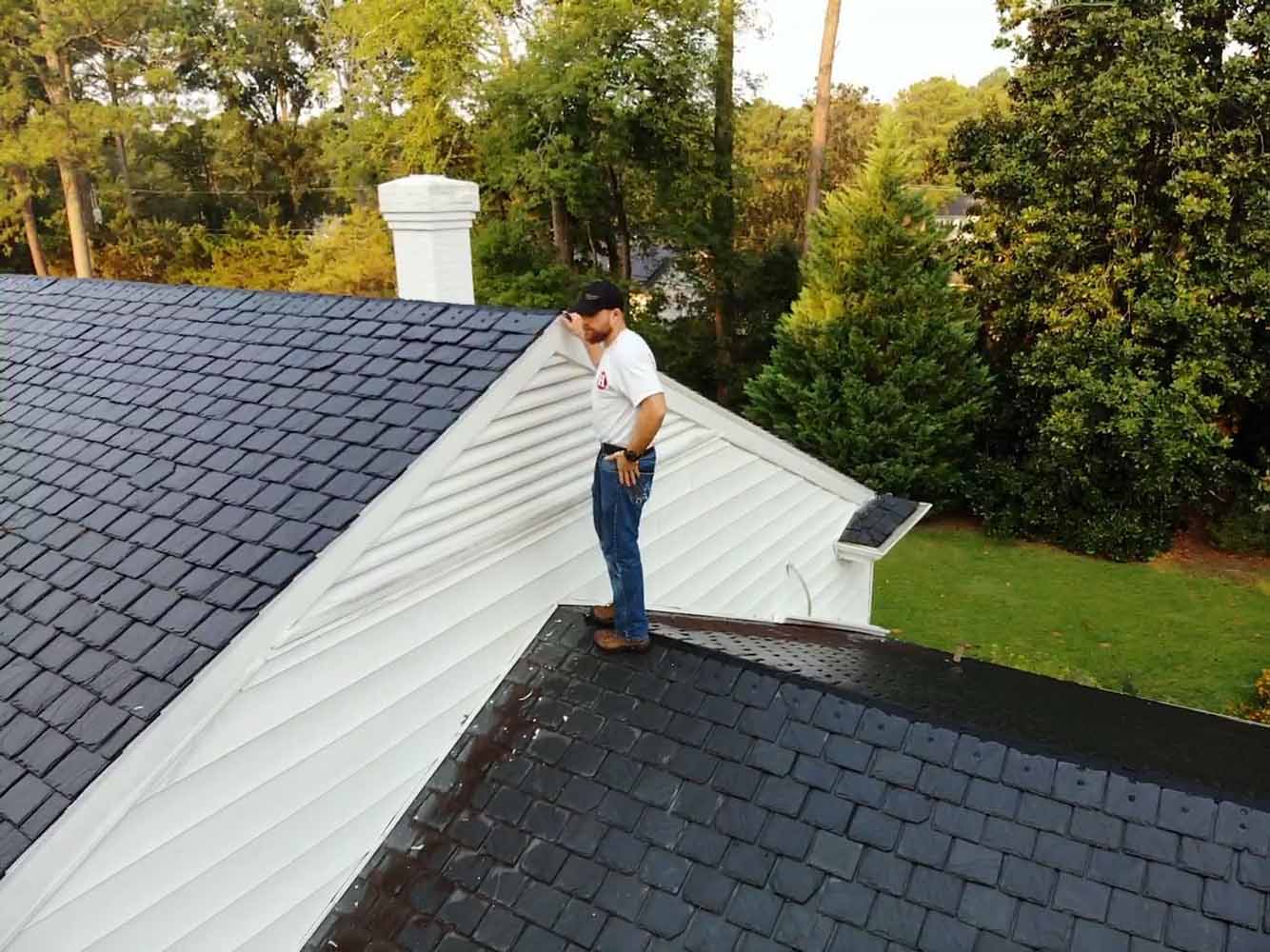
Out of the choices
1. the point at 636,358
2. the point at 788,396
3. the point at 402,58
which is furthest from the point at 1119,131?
the point at 402,58

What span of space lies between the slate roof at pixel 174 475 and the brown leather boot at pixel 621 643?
1.51 meters

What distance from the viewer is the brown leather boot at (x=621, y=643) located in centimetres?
500

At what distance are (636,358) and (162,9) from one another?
35.7 meters

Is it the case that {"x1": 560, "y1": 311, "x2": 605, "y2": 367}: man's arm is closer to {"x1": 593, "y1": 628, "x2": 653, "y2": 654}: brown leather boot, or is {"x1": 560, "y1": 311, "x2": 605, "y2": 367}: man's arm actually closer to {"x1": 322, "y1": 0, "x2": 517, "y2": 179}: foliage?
{"x1": 593, "y1": 628, "x2": 653, "y2": 654}: brown leather boot

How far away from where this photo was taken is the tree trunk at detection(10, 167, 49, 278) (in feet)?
97.6

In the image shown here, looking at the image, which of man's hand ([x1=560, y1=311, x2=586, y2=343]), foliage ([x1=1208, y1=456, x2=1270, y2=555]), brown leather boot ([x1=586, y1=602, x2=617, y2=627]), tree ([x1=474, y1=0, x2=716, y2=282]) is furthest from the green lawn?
tree ([x1=474, y1=0, x2=716, y2=282])

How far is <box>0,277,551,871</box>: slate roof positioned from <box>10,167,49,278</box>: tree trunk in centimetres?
2878

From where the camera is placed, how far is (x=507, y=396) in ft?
15.8

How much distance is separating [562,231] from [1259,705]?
20.0 m

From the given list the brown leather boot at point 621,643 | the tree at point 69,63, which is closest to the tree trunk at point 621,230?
the tree at point 69,63

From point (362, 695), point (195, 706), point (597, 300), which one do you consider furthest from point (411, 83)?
point (195, 706)

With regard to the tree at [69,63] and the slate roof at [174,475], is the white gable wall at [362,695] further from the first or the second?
the tree at [69,63]

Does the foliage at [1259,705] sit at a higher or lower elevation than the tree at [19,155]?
lower

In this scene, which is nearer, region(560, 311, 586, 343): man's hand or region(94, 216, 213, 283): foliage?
region(560, 311, 586, 343): man's hand
